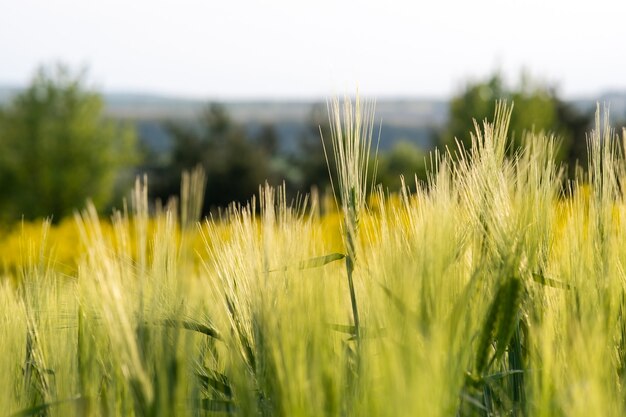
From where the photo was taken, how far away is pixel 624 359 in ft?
3.61

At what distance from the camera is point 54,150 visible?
37.1 m

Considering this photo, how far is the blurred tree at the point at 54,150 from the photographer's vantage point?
3638cm

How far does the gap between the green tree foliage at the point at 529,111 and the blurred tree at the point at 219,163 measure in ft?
25.5

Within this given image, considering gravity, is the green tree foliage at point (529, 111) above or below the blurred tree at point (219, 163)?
above

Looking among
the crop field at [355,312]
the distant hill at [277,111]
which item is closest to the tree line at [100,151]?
the crop field at [355,312]

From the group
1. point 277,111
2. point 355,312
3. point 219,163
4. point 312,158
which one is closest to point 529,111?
point 312,158

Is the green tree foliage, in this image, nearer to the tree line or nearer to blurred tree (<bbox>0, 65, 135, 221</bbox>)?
the tree line

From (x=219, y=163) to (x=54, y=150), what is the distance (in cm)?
702

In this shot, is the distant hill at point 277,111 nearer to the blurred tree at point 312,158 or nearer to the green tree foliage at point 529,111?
the blurred tree at point 312,158

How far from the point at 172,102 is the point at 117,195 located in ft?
397

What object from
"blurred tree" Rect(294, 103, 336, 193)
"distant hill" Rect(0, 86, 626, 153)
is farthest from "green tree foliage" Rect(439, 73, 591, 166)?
"distant hill" Rect(0, 86, 626, 153)

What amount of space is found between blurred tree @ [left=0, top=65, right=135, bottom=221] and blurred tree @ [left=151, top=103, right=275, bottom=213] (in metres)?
2.70

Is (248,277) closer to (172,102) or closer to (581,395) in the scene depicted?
(581,395)

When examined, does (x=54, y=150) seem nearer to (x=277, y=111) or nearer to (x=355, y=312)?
(x=355, y=312)
